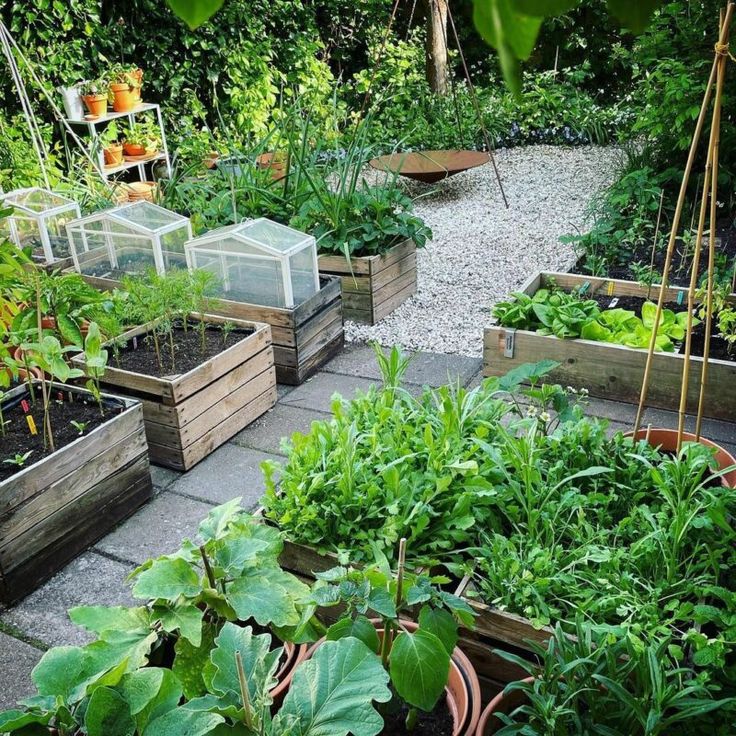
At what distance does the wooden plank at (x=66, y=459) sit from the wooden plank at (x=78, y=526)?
0.13 metres

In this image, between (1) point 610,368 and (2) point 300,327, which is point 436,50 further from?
(1) point 610,368

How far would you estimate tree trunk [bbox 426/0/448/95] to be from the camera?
8781 mm

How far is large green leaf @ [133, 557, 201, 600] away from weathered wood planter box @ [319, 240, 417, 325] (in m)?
2.84

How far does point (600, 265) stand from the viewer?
14.5ft

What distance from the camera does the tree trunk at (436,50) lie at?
8781mm

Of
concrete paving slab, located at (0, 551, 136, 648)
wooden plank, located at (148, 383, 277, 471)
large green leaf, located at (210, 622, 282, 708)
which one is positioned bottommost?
concrete paving slab, located at (0, 551, 136, 648)

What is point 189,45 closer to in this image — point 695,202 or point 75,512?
point 695,202

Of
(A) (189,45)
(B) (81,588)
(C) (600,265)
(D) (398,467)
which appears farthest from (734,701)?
(A) (189,45)

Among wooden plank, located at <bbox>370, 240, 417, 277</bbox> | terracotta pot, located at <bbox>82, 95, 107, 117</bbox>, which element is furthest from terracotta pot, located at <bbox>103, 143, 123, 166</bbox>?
wooden plank, located at <bbox>370, 240, 417, 277</bbox>

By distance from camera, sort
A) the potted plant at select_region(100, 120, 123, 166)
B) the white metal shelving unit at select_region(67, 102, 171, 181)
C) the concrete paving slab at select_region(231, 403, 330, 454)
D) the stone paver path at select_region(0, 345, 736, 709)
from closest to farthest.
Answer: the stone paver path at select_region(0, 345, 736, 709) → the concrete paving slab at select_region(231, 403, 330, 454) → the white metal shelving unit at select_region(67, 102, 171, 181) → the potted plant at select_region(100, 120, 123, 166)

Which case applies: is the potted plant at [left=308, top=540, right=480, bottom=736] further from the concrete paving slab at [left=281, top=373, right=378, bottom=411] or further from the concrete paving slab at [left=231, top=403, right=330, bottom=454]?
the concrete paving slab at [left=281, top=373, right=378, bottom=411]

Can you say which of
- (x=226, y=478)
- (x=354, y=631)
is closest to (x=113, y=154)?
(x=226, y=478)

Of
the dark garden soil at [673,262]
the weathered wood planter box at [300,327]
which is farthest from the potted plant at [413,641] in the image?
the dark garden soil at [673,262]

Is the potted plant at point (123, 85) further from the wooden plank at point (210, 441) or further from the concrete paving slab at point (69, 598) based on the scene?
the concrete paving slab at point (69, 598)
